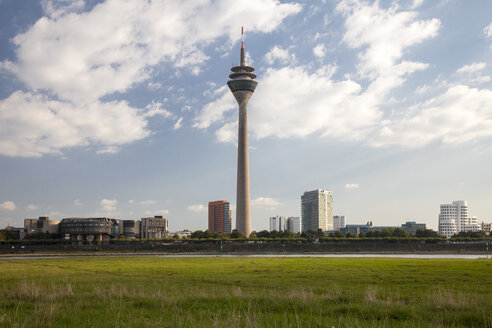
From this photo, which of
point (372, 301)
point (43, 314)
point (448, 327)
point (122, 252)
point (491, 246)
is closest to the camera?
point (448, 327)

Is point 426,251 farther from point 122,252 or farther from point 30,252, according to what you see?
point 30,252

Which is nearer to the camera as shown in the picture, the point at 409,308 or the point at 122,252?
the point at 409,308

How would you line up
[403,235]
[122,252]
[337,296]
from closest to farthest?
[337,296]
[122,252]
[403,235]

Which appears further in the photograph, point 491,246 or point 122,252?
point 491,246

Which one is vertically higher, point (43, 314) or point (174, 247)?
point (43, 314)

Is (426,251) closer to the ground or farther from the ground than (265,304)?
closer to the ground

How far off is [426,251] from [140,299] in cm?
12144

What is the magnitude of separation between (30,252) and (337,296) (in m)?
126

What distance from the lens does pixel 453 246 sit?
433 ft

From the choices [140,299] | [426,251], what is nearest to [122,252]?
[426,251]

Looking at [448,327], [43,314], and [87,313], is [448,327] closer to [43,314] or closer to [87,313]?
[87,313]

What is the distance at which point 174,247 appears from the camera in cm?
13462

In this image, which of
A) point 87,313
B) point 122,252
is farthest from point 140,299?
point 122,252

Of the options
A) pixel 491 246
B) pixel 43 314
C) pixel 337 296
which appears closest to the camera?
pixel 43 314
